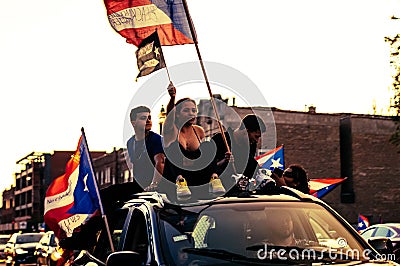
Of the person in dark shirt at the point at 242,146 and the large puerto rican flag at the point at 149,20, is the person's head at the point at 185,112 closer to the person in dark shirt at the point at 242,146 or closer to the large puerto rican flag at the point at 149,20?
the person in dark shirt at the point at 242,146

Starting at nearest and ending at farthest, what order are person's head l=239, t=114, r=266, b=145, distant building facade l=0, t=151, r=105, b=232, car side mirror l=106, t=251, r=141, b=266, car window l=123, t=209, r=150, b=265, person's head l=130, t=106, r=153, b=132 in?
car side mirror l=106, t=251, r=141, b=266
car window l=123, t=209, r=150, b=265
person's head l=239, t=114, r=266, b=145
person's head l=130, t=106, r=153, b=132
distant building facade l=0, t=151, r=105, b=232

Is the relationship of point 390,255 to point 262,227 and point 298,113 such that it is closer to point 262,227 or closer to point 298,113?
point 262,227

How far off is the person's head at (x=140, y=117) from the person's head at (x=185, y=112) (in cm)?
52

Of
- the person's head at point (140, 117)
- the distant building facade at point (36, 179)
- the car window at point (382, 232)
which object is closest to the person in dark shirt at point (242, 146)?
the person's head at point (140, 117)

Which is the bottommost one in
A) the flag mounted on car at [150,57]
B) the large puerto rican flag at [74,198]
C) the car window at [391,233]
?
the car window at [391,233]

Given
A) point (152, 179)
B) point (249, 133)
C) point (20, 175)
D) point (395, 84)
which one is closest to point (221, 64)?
point (249, 133)

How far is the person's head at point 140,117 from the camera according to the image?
788cm

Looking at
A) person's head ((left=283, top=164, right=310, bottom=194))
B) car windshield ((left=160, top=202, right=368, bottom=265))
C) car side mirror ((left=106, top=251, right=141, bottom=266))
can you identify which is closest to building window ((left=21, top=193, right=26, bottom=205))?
person's head ((left=283, top=164, right=310, bottom=194))

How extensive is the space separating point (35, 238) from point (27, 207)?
94690 mm

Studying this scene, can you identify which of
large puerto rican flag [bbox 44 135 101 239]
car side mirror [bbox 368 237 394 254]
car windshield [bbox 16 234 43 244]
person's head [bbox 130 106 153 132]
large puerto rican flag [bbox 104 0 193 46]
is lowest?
car windshield [bbox 16 234 43 244]

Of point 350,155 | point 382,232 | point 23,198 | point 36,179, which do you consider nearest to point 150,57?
point 382,232

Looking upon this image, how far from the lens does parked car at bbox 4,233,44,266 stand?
29.2 m

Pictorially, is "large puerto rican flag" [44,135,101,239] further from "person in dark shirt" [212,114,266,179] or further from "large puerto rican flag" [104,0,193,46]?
"large puerto rican flag" [104,0,193,46]

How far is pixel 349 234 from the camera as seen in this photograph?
5695 millimetres
